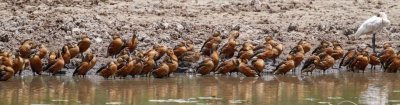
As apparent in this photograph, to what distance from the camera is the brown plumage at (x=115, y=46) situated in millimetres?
17219

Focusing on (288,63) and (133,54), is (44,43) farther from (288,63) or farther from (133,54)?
(288,63)

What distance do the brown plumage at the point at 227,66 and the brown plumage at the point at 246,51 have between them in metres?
0.73

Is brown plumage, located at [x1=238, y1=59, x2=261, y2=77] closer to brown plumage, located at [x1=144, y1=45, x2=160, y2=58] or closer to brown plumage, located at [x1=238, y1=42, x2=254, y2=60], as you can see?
brown plumage, located at [x1=238, y1=42, x2=254, y2=60]

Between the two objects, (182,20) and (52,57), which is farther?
(182,20)

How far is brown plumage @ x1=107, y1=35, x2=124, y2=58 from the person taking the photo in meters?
17.2

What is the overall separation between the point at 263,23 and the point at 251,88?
5.28 metres

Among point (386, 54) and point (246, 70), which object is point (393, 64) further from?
point (246, 70)

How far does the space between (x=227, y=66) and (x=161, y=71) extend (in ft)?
3.73

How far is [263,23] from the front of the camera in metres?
20.1

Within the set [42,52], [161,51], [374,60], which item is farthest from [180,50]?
[374,60]

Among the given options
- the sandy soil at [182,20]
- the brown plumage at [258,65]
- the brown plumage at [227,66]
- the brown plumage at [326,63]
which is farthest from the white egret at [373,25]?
the brown plumage at [227,66]

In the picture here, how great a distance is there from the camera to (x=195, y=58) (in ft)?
56.4

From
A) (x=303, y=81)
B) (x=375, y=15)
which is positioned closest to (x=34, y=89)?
(x=303, y=81)

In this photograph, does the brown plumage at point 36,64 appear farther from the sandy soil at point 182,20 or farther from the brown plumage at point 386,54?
the brown plumage at point 386,54
